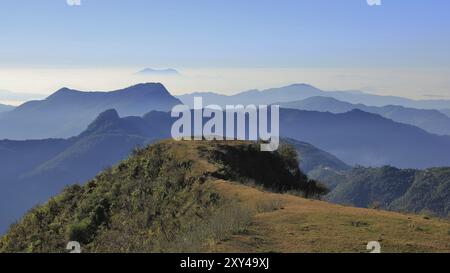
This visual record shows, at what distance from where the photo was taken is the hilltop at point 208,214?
673 inches

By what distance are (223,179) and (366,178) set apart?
508 feet

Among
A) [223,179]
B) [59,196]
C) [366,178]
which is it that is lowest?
[366,178]

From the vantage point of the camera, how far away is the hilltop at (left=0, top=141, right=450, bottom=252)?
17.1m

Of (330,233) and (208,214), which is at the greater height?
(330,233)

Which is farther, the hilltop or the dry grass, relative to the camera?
the hilltop

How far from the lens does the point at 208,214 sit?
24.7 meters

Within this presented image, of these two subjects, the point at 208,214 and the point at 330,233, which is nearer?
the point at 330,233

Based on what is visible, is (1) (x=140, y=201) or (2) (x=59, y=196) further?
(2) (x=59, y=196)

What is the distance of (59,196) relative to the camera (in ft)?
138

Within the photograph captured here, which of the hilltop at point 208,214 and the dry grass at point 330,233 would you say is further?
the hilltop at point 208,214

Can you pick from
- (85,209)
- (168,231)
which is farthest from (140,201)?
(168,231)
